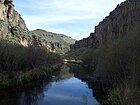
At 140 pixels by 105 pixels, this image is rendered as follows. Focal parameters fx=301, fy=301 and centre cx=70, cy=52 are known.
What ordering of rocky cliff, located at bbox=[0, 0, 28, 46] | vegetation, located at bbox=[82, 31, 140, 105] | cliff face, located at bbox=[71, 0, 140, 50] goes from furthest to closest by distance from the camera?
rocky cliff, located at bbox=[0, 0, 28, 46], cliff face, located at bbox=[71, 0, 140, 50], vegetation, located at bbox=[82, 31, 140, 105]

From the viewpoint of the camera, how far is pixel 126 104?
20.3 m

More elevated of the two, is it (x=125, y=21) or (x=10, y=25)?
(x=10, y=25)

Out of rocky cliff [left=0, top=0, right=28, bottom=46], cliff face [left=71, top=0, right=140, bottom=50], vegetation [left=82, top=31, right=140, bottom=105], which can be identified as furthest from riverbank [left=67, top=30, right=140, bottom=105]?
rocky cliff [left=0, top=0, right=28, bottom=46]

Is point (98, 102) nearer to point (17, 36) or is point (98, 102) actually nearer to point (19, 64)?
point (19, 64)

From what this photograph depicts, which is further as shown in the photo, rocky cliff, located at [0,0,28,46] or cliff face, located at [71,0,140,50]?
rocky cliff, located at [0,0,28,46]

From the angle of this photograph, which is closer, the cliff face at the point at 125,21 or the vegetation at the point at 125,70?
the vegetation at the point at 125,70

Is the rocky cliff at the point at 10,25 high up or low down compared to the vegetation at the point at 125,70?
up

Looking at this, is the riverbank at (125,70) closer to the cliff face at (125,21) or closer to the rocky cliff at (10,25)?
the cliff face at (125,21)

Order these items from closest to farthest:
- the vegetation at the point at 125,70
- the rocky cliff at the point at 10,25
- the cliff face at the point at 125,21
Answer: the vegetation at the point at 125,70 → the cliff face at the point at 125,21 → the rocky cliff at the point at 10,25

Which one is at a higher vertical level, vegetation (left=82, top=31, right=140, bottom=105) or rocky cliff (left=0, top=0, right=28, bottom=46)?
rocky cliff (left=0, top=0, right=28, bottom=46)

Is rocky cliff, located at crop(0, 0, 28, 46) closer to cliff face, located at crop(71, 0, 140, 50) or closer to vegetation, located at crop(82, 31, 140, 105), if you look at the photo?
cliff face, located at crop(71, 0, 140, 50)

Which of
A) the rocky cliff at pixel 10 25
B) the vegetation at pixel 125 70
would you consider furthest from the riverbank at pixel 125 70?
the rocky cliff at pixel 10 25

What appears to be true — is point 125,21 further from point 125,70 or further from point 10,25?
point 125,70

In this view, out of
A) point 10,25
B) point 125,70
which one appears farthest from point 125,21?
point 125,70
